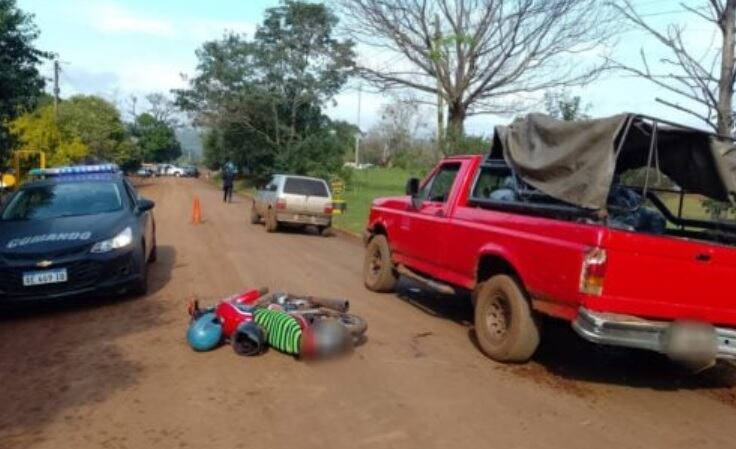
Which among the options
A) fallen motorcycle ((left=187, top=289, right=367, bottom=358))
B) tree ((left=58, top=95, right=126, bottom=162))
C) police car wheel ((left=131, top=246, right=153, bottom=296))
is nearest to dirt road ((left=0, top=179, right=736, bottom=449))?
fallen motorcycle ((left=187, top=289, right=367, bottom=358))

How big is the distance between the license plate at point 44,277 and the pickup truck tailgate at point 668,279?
5690mm

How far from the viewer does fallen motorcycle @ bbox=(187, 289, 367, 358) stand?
648cm

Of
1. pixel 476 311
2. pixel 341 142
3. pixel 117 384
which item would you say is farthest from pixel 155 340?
pixel 341 142

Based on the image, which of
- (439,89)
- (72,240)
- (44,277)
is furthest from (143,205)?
(439,89)

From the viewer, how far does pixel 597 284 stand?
5746 mm

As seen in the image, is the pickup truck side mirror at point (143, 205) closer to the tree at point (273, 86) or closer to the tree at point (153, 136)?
the tree at point (273, 86)

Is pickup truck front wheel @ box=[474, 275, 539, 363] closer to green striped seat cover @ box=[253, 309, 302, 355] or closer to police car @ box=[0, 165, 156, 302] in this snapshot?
green striped seat cover @ box=[253, 309, 302, 355]

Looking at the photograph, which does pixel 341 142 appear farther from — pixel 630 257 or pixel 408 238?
pixel 630 257

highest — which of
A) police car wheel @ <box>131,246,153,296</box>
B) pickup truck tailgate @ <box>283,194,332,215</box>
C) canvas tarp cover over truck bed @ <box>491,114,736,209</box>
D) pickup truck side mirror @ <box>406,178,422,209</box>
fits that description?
canvas tarp cover over truck bed @ <box>491,114,736,209</box>

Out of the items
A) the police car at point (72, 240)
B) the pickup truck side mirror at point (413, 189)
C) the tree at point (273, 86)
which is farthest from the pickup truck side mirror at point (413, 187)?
the tree at point (273, 86)

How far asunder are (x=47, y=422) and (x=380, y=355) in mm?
2939

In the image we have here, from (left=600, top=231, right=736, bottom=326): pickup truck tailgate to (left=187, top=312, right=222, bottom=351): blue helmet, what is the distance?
132 inches

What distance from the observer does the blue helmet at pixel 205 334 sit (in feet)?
22.0

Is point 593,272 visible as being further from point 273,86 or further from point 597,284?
point 273,86
